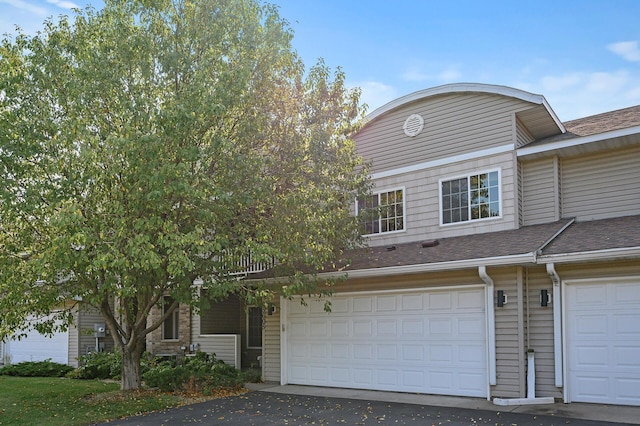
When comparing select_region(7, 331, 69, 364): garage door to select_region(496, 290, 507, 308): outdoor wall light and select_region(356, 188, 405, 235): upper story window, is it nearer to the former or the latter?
select_region(356, 188, 405, 235): upper story window

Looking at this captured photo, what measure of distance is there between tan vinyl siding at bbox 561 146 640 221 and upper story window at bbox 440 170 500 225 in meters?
1.40

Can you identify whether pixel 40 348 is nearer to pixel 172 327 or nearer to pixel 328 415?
pixel 172 327

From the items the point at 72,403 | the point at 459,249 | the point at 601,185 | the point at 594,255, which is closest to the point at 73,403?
the point at 72,403

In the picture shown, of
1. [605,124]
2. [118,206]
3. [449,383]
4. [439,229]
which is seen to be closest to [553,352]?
[449,383]

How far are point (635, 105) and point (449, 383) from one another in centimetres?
774

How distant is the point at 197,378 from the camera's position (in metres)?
13.7

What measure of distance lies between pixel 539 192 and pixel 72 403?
10.5 metres

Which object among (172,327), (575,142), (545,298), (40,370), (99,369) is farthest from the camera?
(172,327)

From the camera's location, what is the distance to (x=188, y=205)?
433 inches

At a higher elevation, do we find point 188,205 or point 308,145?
point 308,145

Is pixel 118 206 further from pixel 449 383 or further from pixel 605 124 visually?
pixel 605 124

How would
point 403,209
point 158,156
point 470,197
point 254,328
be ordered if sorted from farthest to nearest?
point 254,328, point 403,209, point 470,197, point 158,156

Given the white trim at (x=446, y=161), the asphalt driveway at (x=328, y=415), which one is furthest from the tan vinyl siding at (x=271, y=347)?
the white trim at (x=446, y=161)

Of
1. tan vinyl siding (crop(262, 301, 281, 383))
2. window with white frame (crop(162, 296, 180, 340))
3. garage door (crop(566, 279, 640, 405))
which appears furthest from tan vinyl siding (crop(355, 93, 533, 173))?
window with white frame (crop(162, 296, 180, 340))
